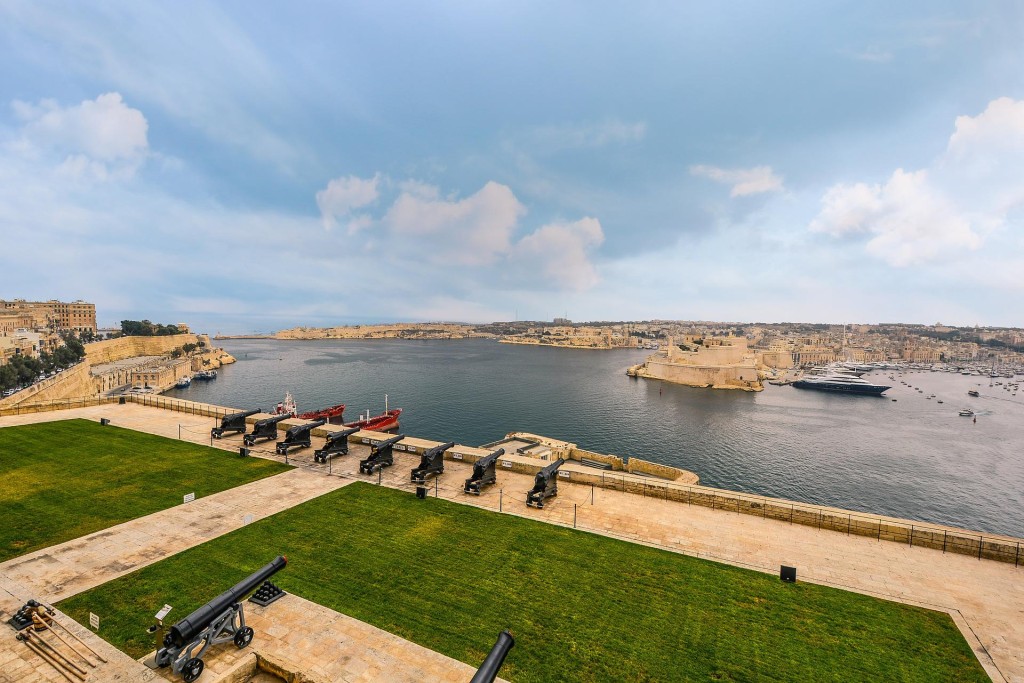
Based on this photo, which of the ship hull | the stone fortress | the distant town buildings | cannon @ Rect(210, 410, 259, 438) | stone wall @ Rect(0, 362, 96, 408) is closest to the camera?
cannon @ Rect(210, 410, 259, 438)

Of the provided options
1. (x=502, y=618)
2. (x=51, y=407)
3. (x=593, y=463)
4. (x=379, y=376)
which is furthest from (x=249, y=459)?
(x=379, y=376)

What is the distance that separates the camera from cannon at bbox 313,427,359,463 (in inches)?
711

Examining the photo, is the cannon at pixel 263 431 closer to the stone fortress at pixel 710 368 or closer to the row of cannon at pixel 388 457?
the row of cannon at pixel 388 457

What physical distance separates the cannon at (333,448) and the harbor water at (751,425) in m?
22.5

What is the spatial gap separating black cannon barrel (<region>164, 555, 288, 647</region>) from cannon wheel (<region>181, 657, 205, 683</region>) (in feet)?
1.15

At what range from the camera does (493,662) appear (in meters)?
5.09

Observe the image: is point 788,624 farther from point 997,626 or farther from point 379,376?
point 379,376

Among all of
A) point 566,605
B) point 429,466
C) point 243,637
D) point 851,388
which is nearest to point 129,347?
point 429,466

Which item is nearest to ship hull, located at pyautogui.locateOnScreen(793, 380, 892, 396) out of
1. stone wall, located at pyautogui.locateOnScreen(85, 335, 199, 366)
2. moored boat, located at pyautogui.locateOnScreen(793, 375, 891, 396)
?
moored boat, located at pyautogui.locateOnScreen(793, 375, 891, 396)

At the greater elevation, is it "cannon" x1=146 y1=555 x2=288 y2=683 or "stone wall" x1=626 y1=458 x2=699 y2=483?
"cannon" x1=146 y1=555 x2=288 y2=683

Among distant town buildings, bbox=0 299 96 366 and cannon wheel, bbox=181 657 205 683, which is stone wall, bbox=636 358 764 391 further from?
distant town buildings, bbox=0 299 96 366

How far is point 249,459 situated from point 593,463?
22.1m

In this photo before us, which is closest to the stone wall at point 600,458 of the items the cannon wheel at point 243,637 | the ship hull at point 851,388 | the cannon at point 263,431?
the cannon at point 263,431

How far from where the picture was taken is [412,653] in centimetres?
771
